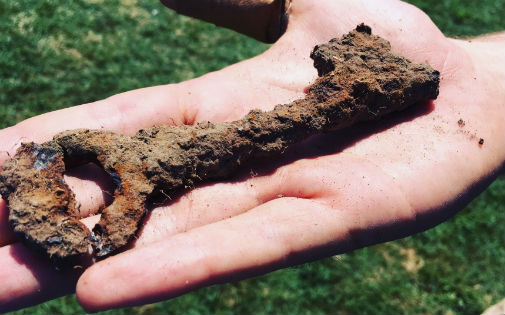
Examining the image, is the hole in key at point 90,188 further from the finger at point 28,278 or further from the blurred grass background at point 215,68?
the blurred grass background at point 215,68

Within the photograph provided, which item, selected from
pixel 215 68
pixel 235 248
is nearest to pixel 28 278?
pixel 235 248

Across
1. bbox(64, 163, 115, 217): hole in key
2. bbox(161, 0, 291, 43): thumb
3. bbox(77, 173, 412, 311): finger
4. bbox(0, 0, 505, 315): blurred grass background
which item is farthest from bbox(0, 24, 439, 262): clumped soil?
bbox(0, 0, 505, 315): blurred grass background

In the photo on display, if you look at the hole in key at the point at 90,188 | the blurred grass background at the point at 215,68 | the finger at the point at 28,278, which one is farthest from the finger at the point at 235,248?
the blurred grass background at the point at 215,68

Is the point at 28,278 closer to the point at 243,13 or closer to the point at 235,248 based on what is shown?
the point at 235,248

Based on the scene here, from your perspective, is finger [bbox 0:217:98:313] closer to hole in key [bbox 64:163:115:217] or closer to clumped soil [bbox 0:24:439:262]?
clumped soil [bbox 0:24:439:262]

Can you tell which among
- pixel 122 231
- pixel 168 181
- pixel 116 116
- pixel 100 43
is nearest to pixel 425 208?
pixel 168 181

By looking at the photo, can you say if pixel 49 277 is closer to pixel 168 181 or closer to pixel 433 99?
pixel 168 181

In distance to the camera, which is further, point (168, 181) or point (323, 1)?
point (323, 1)
